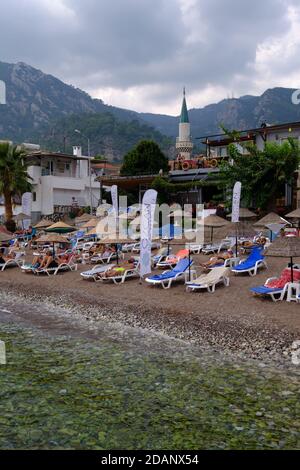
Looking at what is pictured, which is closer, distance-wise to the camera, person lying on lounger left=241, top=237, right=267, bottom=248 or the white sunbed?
the white sunbed

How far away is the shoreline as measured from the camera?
969 cm

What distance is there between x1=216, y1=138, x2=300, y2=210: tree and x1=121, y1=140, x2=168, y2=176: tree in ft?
68.3

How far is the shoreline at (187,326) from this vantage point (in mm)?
9688

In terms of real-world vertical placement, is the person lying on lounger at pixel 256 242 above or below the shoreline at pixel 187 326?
above

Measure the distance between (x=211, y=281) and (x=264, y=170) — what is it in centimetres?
1383

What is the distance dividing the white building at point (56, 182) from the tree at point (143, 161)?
4.29m

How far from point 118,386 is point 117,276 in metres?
8.73

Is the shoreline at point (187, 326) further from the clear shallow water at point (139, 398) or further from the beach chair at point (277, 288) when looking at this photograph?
the beach chair at point (277, 288)

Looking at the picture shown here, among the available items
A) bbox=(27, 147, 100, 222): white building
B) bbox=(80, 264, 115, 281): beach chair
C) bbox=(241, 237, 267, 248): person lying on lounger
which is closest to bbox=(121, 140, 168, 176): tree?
bbox=(27, 147, 100, 222): white building

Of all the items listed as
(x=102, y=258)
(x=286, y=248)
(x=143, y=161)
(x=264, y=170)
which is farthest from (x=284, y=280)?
(x=143, y=161)

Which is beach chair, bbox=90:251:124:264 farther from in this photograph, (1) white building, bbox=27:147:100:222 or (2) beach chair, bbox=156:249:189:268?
(1) white building, bbox=27:147:100:222

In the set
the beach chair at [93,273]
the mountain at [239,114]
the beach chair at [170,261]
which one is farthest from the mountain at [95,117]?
the beach chair at [93,273]

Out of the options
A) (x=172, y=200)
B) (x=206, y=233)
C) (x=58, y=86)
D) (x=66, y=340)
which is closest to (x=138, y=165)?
(x=172, y=200)

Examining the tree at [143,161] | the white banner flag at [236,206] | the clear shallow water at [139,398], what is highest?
the tree at [143,161]
